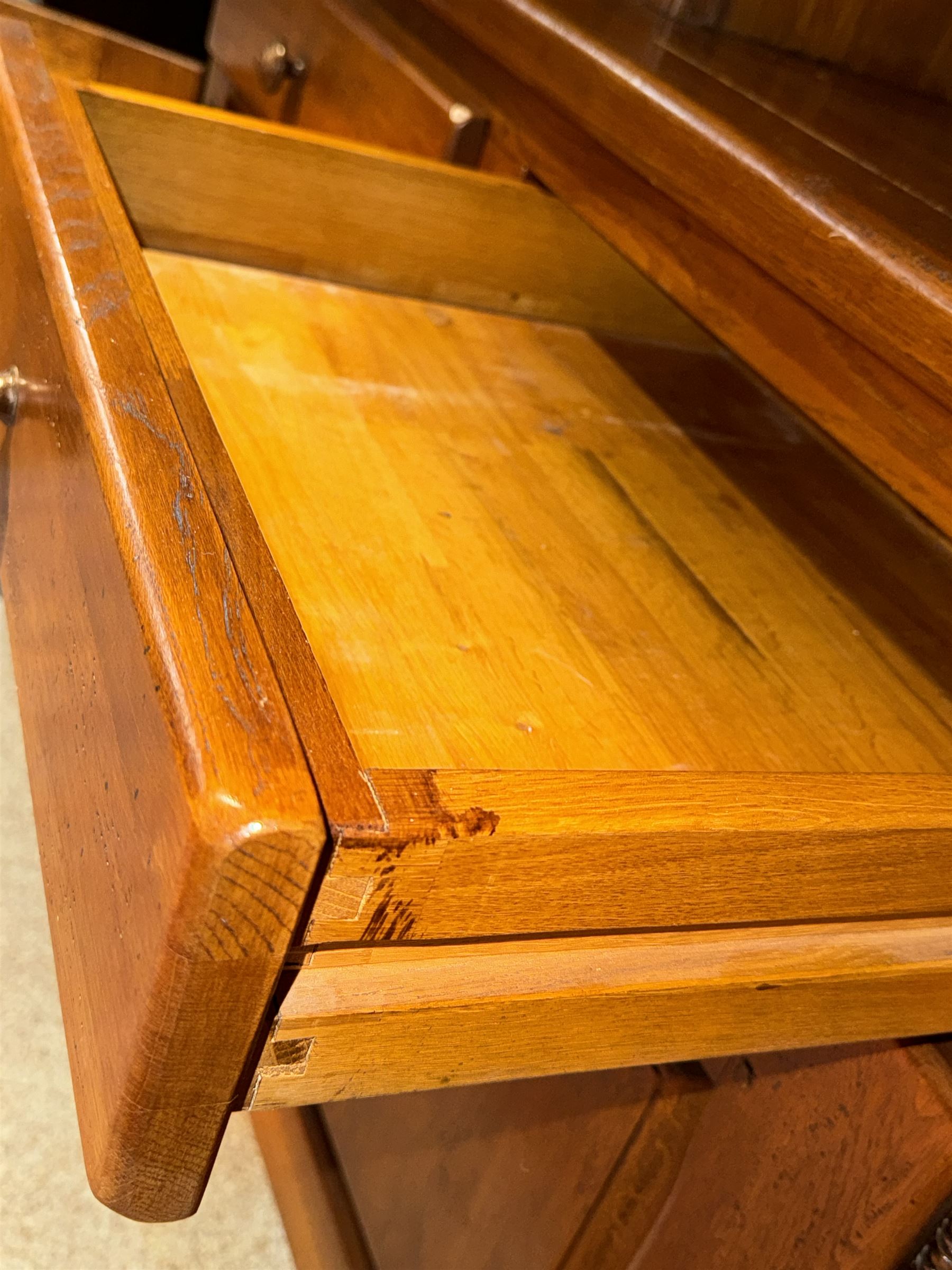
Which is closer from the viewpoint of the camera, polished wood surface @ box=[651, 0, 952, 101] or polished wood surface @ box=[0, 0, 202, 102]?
polished wood surface @ box=[651, 0, 952, 101]

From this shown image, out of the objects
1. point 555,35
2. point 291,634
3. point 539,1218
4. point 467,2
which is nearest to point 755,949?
point 291,634

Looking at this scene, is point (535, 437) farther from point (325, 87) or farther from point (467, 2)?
point (325, 87)

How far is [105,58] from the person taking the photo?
0.96 m

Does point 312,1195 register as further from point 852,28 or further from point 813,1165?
point 852,28

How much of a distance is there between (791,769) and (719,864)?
13 centimetres

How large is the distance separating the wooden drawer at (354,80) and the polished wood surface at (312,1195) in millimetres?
701

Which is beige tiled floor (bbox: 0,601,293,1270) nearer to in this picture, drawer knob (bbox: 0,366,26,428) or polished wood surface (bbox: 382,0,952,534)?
drawer knob (bbox: 0,366,26,428)

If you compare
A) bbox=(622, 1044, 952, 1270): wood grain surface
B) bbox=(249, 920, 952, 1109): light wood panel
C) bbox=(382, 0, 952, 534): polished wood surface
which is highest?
bbox=(382, 0, 952, 534): polished wood surface

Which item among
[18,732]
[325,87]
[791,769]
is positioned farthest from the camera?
[18,732]

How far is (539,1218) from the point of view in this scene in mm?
616

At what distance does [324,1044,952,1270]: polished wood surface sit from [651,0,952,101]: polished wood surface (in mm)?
643

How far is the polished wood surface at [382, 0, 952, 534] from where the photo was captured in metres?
0.46

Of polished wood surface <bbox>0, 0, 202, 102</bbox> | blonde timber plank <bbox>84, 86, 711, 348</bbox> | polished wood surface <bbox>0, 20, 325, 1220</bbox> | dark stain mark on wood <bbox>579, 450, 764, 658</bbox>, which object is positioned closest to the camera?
polished wood surface <bbox>0, 20, 325, 1220</bbox>

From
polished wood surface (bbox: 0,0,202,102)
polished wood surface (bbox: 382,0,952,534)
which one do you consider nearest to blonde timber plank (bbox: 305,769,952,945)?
polished wood surface (bbox: 382,0,952,534)
